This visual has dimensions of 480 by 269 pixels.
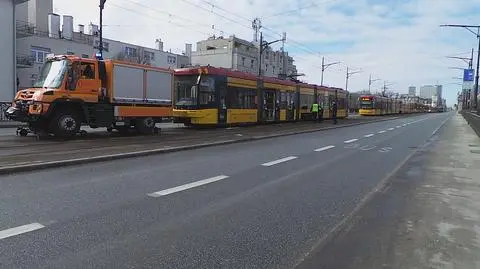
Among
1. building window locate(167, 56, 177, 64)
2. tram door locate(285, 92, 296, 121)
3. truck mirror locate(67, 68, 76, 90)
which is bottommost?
tram door locate(285, 92, 296, 121)

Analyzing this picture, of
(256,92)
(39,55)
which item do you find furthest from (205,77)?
(39,55)

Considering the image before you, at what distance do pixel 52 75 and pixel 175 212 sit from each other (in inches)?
495

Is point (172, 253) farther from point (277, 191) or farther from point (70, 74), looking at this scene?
point (70, 74)

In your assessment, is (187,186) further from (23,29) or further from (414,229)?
(23,29)

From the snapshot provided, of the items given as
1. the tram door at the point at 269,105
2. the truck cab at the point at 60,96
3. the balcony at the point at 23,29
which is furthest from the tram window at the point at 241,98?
the balcony at the point at 23,29

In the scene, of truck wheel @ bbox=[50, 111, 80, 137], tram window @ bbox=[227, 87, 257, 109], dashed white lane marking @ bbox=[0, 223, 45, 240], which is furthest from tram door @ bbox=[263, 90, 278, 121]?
dashed white lane marking @ bbox=[0, 223, 45, 240]

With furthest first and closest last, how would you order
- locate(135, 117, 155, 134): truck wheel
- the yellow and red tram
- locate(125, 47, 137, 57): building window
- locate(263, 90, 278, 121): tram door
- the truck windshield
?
locate(125, 47, 137, 57): building window < locate(263, 90, 278, 121): tram door < the yellow and red tram < locate(135, 117, 155, 134): truck wheel < the truck windshield

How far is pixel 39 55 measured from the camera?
58.3 metres

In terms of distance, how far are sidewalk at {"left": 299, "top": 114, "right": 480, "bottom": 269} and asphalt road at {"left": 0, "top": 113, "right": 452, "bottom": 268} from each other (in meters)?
0.36

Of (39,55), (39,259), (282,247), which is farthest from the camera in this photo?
(39,55)

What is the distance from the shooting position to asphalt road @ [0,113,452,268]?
5074 mm

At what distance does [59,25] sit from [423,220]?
222 ft

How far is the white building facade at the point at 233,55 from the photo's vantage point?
103 m

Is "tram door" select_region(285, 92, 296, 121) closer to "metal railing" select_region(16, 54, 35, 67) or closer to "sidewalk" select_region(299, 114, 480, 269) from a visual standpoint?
"sidewalk" select_region(299, 114, 480, 269)
